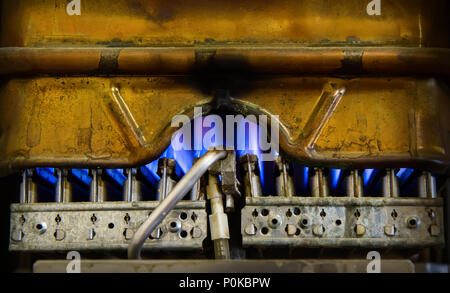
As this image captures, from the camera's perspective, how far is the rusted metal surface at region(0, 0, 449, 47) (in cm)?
123

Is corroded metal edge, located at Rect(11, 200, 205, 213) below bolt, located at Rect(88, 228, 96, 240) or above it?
above

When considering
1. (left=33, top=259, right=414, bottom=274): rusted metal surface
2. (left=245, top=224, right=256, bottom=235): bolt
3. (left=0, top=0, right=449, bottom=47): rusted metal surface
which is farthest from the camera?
(left=0, top=0, right=449, bottom=47): rusted metal surface

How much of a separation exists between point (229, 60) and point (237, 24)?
103 mm

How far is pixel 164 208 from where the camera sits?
39.0 inches

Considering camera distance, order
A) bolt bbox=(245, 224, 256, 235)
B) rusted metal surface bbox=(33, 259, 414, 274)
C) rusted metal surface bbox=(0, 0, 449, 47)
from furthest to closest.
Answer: rusted metal surface bbox=(0, 0, 449, 47)
bolt bbox=(245, 224, 256, 235)
rusted metal surface bbox=(33, 259, 414, 274)

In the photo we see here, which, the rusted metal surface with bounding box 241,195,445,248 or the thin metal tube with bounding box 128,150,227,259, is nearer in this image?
the thin metal tube with bounding box 128,150,227,259

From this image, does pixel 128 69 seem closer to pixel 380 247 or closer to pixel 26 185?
pixel 26 185

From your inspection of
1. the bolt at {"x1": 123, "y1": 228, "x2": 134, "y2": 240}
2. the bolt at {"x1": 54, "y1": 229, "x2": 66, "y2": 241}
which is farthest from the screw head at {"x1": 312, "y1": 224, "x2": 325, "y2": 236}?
the bolt at {"x1": 54, "y1": 229, "x2": 66, "y2": 241}

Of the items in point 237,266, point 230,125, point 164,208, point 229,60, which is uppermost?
point 229,60

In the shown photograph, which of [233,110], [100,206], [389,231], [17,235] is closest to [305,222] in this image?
[389,231]

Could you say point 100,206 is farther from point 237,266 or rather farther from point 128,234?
point 237,266

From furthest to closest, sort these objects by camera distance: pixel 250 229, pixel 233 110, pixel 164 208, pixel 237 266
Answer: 1. pixel 233 110
2. pixel 250 229
3. pixel 164 208
4. pixel 237 266

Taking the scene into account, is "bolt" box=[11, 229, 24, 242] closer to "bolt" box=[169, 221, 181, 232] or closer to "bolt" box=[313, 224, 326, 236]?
"bolt" box=[169, 221, 181, 232]
